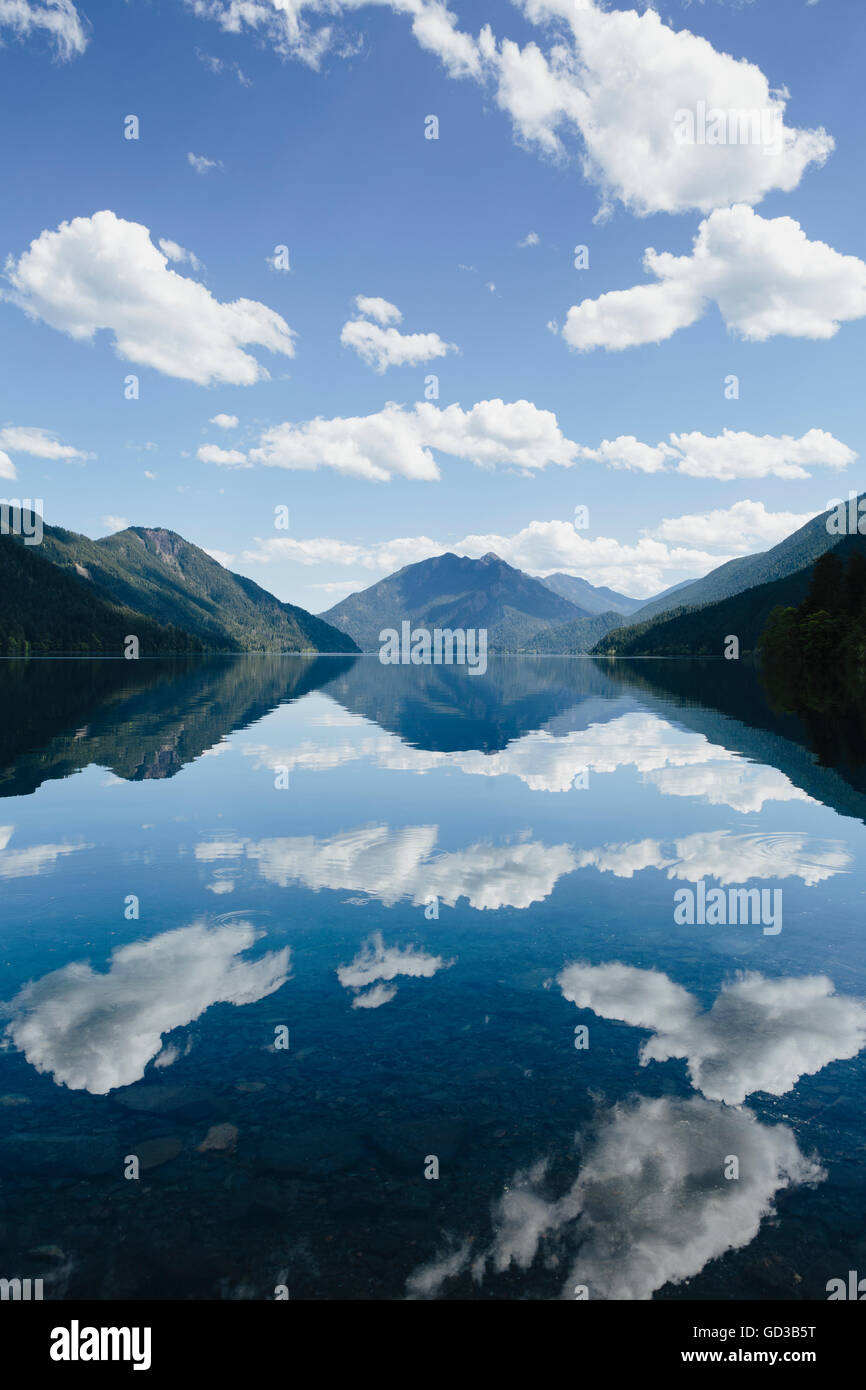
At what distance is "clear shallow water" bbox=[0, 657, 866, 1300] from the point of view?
8484mm

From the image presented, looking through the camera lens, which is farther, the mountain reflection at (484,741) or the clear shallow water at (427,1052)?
the mountain reflection at (484,741)

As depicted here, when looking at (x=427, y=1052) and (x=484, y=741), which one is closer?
(x=427, y=1052)

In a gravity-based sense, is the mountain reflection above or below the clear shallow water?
above

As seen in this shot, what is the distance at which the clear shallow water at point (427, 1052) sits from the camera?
27.8 ft

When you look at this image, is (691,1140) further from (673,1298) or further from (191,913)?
(191,913)

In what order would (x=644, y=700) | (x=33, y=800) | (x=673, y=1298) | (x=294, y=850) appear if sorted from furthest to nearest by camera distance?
(x=644, y=700) → (x=33, y=800) → (x=294, y=850) → (x=673, y=1298)

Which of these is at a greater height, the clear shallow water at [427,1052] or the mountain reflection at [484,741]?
the mountain reflection at [484,741]

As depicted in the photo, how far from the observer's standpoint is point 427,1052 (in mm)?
13016

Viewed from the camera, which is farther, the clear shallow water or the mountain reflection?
the mountain reflection

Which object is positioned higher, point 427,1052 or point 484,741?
point 484,741

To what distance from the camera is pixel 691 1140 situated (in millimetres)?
10500
